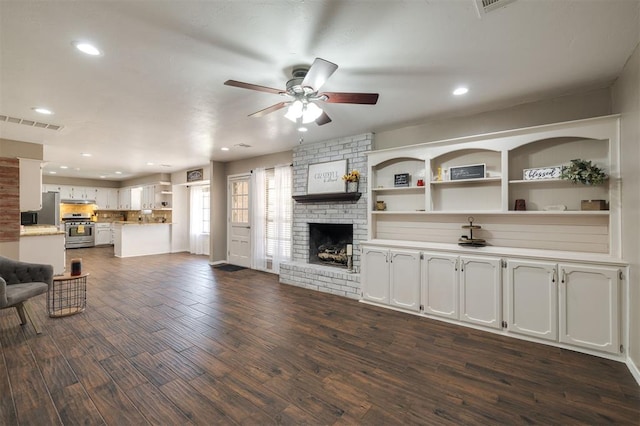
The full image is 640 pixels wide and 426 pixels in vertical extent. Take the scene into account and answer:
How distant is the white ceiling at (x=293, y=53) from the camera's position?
1799 mm

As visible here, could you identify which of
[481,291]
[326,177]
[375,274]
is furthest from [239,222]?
[481,291]

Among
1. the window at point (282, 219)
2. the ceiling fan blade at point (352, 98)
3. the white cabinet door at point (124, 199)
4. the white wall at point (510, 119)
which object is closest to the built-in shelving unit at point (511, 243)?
the white wall at point (510, 119)

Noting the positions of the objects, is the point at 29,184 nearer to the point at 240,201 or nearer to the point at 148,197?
the point at 240,201

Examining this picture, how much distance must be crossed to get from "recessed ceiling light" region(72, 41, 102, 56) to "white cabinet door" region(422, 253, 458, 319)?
12.8 feet

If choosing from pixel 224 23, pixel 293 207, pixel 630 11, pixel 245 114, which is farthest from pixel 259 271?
pixel 630 11

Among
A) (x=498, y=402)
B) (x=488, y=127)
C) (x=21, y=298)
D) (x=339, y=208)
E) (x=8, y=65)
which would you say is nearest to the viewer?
(x=498, y=402)

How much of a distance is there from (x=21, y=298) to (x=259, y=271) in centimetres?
384

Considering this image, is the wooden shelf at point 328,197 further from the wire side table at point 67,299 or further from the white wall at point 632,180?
the wire side table at point 67,299

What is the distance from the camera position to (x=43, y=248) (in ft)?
17.9

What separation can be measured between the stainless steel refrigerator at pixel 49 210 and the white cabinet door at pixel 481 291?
10657 mm

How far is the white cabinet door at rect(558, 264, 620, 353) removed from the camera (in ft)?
8.40

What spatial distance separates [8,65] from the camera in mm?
2404

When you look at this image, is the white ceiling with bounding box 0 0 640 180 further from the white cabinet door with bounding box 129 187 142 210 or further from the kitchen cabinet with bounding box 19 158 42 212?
the white cabinet door with bounding box 129 187 142 210

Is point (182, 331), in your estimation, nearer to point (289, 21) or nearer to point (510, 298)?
point (289, 21)
